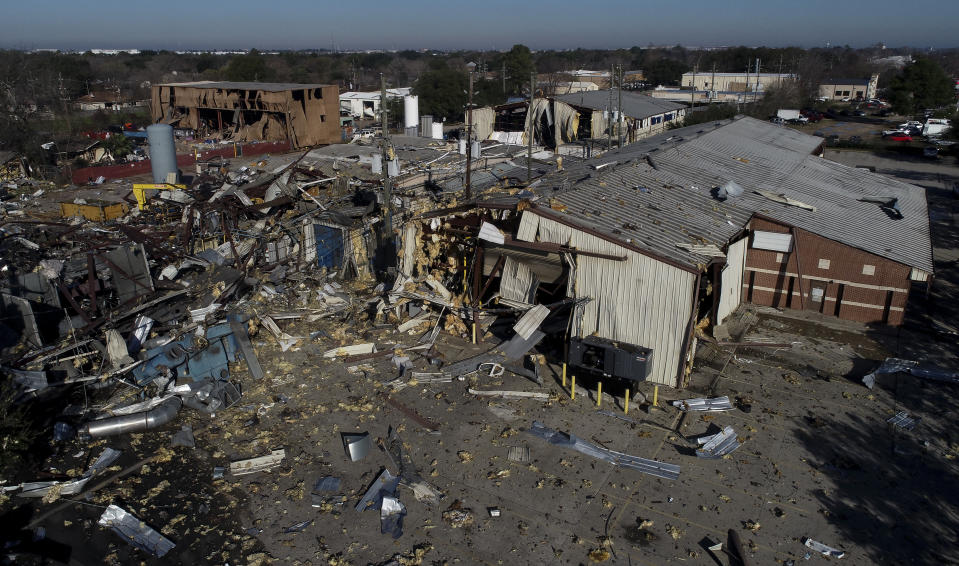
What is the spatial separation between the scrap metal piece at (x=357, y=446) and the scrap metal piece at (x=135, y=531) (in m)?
3.05

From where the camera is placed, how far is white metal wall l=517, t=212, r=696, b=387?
13109 millimetres

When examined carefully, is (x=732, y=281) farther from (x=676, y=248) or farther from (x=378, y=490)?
(x=378, y=490)

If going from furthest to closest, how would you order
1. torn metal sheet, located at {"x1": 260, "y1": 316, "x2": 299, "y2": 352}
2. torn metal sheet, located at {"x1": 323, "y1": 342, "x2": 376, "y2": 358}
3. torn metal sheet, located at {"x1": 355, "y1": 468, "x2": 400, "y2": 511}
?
torn metal sheet, located at {"x1": 260, "y1": 316, "x2": 299, "y2": 352} < torn metal sheet, located at {"x1": 323, "y1": 342, "x2": 376, "y2": 358} < torn metal sheet, located at {"x1": 355, "y1": 468, "x2": 400, "y2": 511}

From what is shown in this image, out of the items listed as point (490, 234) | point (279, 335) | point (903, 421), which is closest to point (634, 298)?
point (490, 234)

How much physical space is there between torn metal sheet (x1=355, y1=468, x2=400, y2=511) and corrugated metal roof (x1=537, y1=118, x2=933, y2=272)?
697 cm

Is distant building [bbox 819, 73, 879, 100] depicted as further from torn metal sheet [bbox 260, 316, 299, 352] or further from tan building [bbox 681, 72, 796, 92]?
torn metal sheet [bbox 260, 316, 299, 352]

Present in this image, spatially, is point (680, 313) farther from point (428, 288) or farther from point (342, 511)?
point (342, 511)

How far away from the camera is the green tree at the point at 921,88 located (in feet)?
192

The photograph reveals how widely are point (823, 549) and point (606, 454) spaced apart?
355 centimetres

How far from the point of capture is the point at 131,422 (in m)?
11.9

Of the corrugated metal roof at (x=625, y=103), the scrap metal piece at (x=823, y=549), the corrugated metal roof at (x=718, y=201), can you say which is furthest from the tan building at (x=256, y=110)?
the scrap metal piece at (x=823, y=549)

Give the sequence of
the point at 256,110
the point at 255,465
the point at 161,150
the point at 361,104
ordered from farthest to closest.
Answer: the point at 361,104 → the point at 256,110 → the point at 161,150 → the point at 255,465

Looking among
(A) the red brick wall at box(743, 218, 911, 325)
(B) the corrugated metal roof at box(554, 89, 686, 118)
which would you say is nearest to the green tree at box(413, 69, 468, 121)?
(B) the corrugated metal roof at box(554, 89, 686, 118)

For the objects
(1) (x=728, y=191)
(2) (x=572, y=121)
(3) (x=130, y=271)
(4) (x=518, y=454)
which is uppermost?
(2) (x=572, y=121)
